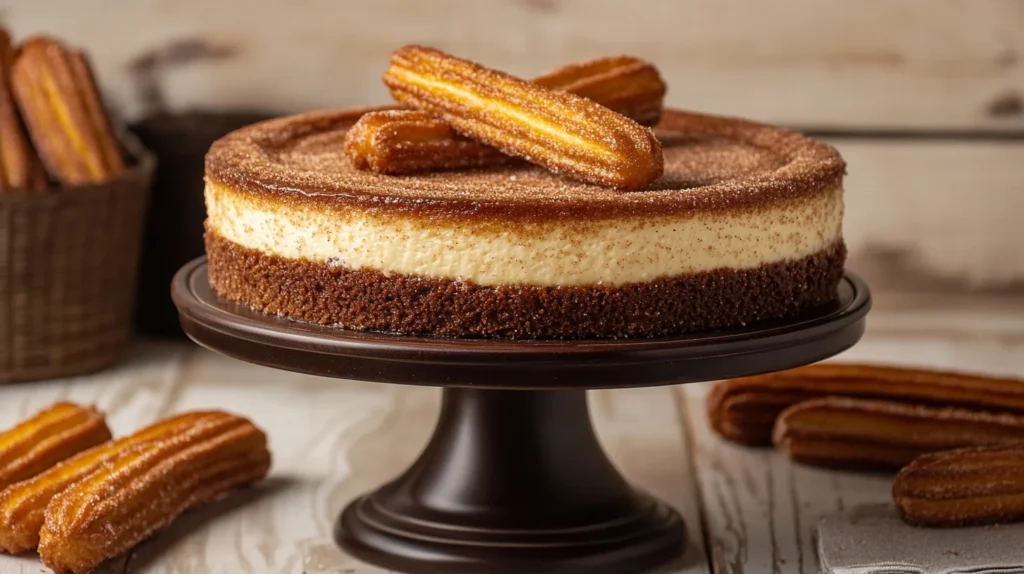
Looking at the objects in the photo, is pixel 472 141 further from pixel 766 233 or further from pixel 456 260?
pixel 766 233

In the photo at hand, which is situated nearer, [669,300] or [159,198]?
[669,300]

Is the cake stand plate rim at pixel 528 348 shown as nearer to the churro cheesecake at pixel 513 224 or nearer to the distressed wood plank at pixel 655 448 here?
the churro cheesecake at pixel 513 224

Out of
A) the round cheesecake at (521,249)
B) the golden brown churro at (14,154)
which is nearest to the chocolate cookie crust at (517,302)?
the round cheesecake at (521,249)

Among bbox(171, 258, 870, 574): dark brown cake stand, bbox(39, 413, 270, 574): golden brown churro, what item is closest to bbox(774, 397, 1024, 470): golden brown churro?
bbox(171, 258, 870, 574): dark brown cake stand

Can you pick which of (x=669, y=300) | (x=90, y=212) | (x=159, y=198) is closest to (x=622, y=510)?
(x=669, y=300)

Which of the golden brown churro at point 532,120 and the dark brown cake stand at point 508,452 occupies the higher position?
the golden brown churro at point 532,120
